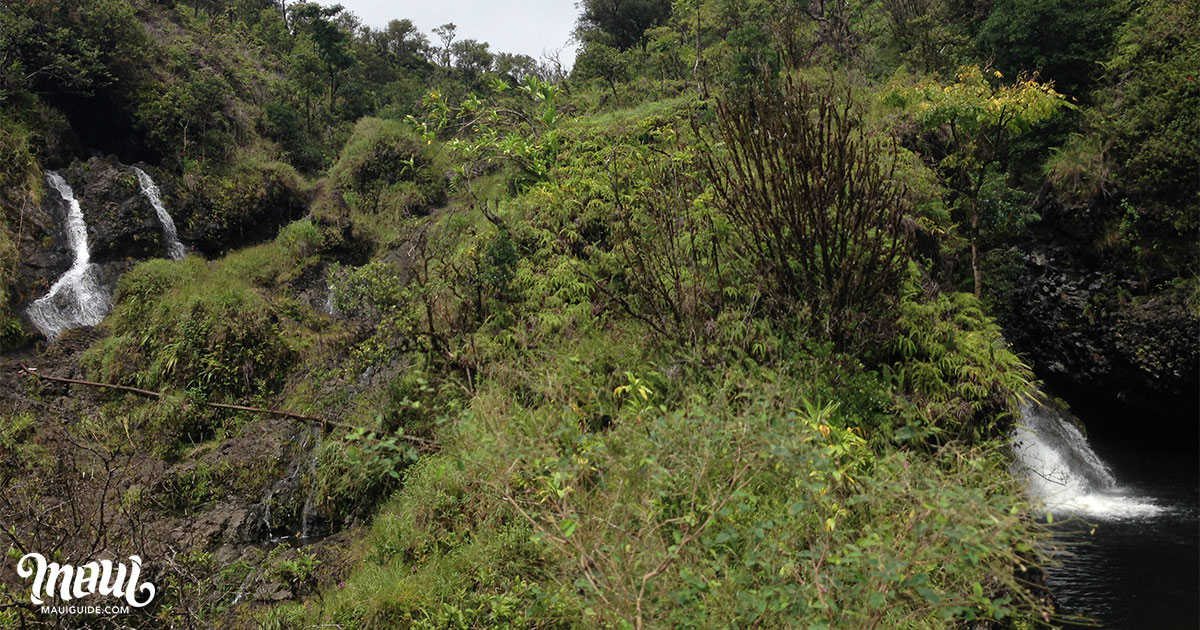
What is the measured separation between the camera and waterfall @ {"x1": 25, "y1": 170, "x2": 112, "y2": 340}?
1075 centimetres

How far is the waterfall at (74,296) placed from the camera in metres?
10.7

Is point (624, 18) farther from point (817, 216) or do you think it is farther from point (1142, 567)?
point (1142, 567)

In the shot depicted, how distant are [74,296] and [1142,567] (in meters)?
17.0

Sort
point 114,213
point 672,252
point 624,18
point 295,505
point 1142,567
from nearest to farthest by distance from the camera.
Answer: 1. point 672,252
2. point 295,505
3. point 1142,567
4. point 114,213
5. point 624,18

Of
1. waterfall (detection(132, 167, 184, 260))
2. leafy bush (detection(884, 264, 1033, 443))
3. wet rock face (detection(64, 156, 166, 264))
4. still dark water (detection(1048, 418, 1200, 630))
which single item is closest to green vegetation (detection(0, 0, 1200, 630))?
leafy bush (detection(884, 264, 1033, 443))

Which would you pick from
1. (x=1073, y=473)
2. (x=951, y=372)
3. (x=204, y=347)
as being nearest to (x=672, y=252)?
(x=951, y=372)

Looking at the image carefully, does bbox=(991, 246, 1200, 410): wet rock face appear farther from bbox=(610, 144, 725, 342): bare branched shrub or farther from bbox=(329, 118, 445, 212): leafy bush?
bbox=(329, 118, 445, 212): leafy bush

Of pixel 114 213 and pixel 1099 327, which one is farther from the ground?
pixel 114 213

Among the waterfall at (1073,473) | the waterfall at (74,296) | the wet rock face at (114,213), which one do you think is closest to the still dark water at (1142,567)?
the waterfall at (1073,473)

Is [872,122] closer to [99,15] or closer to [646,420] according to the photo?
[646,420]

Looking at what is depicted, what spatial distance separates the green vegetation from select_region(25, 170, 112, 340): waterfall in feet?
1.51

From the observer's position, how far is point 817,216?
4793mm

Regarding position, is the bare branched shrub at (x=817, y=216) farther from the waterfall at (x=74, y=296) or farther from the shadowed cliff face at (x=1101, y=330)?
the waterfall at (x=74, y=296)

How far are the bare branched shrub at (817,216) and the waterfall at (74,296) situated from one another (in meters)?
11.8
